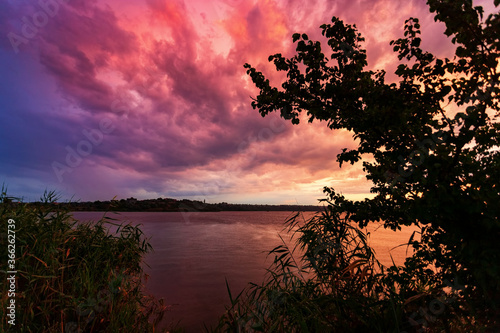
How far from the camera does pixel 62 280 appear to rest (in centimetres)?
681

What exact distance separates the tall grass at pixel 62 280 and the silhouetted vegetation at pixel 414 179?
136 inches

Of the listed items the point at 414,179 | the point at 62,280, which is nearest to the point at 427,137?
the point at 414,179

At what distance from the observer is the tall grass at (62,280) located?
20.3 feet

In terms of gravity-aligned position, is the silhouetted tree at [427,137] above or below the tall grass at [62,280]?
above

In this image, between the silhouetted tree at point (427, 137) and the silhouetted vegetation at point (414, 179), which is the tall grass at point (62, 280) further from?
the silhouetted tree at point (427, 137)

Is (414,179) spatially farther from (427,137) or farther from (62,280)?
(62,280)

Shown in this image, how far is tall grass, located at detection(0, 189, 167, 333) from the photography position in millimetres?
6191

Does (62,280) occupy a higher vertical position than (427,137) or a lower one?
lower

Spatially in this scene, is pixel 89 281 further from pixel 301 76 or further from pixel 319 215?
pixel 301 76

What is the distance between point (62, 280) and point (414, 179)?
8698mm

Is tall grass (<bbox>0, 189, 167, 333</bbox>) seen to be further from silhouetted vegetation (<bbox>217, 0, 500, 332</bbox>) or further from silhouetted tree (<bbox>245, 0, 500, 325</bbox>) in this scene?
silhouetted tree (<bbox>245, 0, 500, 325</bbox>)

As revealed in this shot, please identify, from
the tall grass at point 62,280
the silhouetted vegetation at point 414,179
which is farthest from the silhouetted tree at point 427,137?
the tall grass at point 62,280

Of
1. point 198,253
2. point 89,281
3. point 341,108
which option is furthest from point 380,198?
point 198,253

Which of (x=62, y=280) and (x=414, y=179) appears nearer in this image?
(x=414, y=179)
